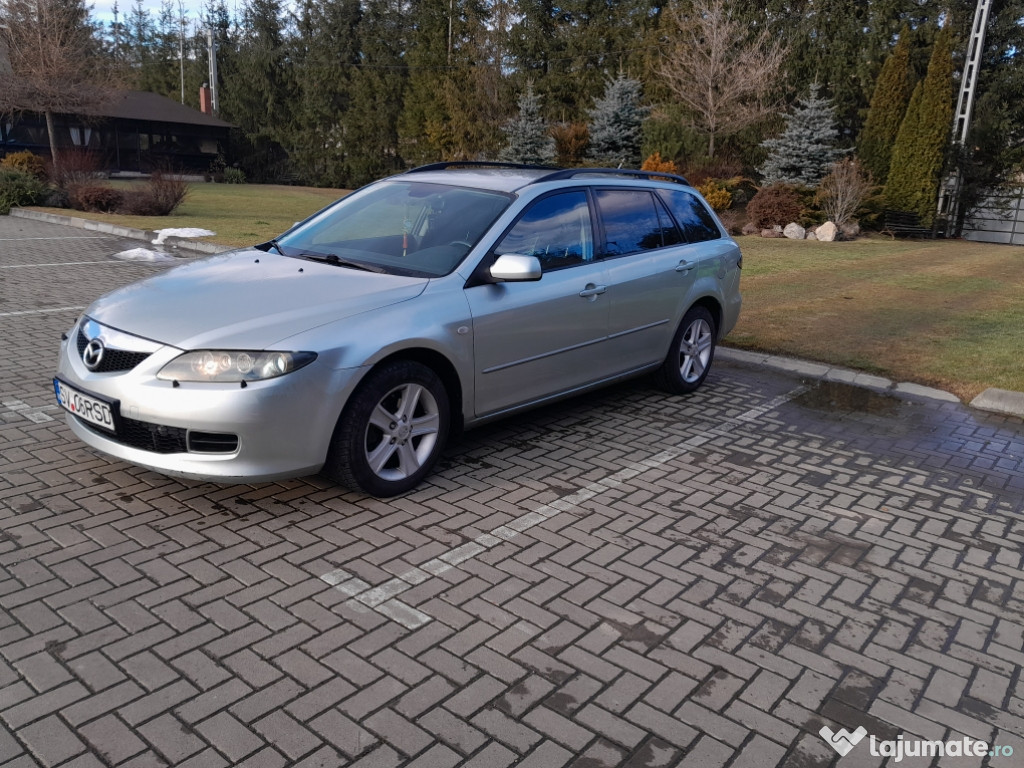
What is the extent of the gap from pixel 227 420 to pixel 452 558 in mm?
1235

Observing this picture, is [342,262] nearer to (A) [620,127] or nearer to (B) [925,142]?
(B) [925,142]

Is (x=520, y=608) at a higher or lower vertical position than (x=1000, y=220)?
lower

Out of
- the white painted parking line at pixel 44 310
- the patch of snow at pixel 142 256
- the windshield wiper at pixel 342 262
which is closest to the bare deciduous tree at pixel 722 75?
the patch of snow at pixel 142 256

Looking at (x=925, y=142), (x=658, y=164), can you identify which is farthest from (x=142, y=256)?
(x=925, y=142)

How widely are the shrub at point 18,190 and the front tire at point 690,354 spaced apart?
64.2 ft

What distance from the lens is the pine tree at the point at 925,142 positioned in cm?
2455

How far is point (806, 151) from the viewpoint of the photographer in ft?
77.9

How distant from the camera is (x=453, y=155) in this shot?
39.5 meters

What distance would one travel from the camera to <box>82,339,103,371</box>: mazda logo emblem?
4.22 metres

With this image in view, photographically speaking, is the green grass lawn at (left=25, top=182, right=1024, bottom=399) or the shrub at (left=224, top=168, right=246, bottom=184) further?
the shrub at (left=224, top=168, right=246, bottom=184)

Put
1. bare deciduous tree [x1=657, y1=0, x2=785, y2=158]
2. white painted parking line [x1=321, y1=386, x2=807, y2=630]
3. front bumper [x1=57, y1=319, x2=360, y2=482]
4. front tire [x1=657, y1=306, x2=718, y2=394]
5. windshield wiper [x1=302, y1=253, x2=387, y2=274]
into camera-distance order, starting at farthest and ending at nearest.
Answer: bare deciduous tree [x1=657, y1=0, x2=785, y2=158] → front tire [x1=657, y1=306, x2=718, y2=394] → windshield wiper [x1=302, y1=253, x2=387, y2=274] → front bumper [x1=57, y1=319, x2=360, y2=482] → white painted parking line [x1=321, y1=386, x2=807, y2=630]

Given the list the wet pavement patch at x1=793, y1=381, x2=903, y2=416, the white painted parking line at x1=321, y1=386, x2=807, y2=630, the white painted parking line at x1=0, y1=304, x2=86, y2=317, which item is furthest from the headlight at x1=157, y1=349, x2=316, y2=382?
the white painted parking line at x1=0, y1=304, x2=86, y2=317

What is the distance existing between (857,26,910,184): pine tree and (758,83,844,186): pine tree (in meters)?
2.56

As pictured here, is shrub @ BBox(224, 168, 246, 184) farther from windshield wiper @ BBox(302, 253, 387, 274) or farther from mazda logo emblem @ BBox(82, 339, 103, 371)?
mazda logo emblem @ BBox(82, 339, 103, 371)
